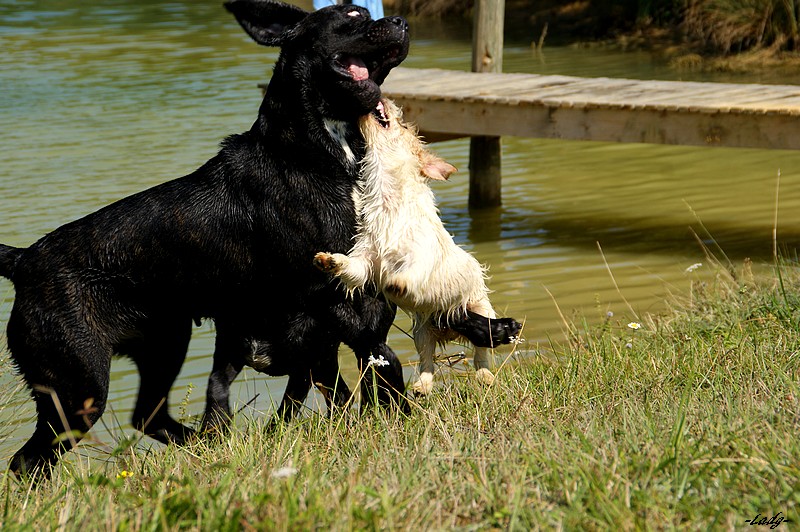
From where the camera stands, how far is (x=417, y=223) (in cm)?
388

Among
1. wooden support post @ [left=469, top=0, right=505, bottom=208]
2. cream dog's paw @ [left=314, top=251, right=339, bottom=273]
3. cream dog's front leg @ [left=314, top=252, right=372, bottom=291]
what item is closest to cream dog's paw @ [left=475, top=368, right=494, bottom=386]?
cream dog's front leg @ [left=314, top=252, right=372, bottom=291]

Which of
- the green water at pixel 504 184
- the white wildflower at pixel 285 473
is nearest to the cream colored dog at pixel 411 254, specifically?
the green water at pixel 504 184

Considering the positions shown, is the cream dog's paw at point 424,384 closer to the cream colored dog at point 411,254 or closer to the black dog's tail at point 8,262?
the cream colored dog at point 411,254

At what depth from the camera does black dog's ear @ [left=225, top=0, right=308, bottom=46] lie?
13.6 ft

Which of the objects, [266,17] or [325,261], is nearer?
[325,261]

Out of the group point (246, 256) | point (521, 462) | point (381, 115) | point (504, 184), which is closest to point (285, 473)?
point (521, 462)

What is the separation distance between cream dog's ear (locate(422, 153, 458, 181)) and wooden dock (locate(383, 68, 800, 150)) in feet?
13.0

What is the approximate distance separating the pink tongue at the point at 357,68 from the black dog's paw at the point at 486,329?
972 mm

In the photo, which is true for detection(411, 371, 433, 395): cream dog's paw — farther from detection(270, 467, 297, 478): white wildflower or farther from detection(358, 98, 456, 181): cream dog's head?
detection(270, 467, 297, 478): white wildflower

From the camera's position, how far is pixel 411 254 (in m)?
3.82

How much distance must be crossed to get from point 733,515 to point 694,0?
16442 millimetres

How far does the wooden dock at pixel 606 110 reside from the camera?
7387 mm

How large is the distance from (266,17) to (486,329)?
1.46 metres

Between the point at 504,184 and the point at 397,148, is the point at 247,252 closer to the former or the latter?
the point at 397,148
